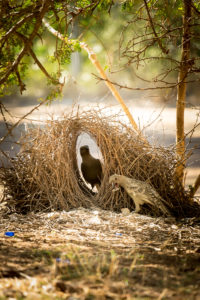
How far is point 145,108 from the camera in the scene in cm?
577

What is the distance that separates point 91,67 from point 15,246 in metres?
3.91

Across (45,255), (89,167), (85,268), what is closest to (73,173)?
(89,167)

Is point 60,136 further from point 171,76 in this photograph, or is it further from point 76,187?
point 171,76

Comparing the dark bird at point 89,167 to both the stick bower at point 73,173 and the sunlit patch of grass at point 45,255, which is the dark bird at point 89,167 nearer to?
the stick bower at point 73,173

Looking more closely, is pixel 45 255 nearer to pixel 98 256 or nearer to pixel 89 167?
pixel 98 256

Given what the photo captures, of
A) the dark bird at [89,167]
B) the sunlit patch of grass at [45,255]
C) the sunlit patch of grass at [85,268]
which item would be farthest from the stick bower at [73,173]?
the sunlit patch of grass at [85,268]

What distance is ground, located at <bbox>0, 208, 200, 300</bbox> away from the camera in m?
1.55

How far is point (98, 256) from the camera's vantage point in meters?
2.09

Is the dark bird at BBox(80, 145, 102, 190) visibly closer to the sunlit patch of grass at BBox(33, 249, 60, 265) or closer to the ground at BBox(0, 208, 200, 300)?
the ground at BBox(0, 208, 200, 300)

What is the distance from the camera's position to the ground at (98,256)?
1.55m

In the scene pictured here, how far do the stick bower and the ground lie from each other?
0.22 metres

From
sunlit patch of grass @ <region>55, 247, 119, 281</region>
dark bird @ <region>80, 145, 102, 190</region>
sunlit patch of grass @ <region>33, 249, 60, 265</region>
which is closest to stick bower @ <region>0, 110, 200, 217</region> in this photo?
dark bird @ <region>80, 145, 102, 190</region>

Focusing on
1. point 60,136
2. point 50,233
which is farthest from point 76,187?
point 50,233

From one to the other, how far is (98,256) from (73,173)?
5.68 ft
